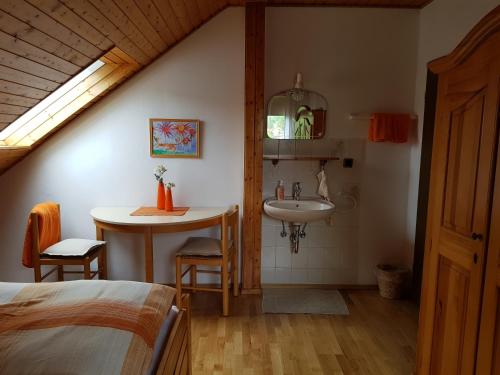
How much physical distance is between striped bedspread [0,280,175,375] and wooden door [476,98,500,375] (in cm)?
122

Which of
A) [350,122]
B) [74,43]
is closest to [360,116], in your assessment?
[350,122]

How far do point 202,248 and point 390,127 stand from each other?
1.84 meters

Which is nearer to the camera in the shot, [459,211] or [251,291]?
[459,211]

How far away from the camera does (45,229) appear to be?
9.03 feet

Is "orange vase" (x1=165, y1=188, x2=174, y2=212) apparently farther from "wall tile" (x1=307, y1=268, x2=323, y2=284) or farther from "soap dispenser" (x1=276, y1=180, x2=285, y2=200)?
"wall tile" (x1=307, y1=268, x2=323, y2=284)

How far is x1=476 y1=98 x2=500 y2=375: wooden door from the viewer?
127 cm

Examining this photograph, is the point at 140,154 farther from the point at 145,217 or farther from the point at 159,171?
the point at 145,217

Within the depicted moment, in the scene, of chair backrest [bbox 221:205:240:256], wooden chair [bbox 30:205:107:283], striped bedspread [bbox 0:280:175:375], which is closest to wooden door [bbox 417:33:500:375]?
striped bedspread [bbox 0:280:175:375]

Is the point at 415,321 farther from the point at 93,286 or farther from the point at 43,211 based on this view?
the point at 43,211

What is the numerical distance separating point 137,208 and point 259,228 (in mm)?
1083

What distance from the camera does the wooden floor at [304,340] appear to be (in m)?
2.17

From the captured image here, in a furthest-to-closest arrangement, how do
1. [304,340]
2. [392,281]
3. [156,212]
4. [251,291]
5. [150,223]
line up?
[251,291]
[392,281]
[156,212]
[150,223]
[304,340]

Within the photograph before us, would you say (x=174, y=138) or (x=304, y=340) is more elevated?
(x=174, y=138)

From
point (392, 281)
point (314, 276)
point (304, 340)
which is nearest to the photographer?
point (304, 340)
